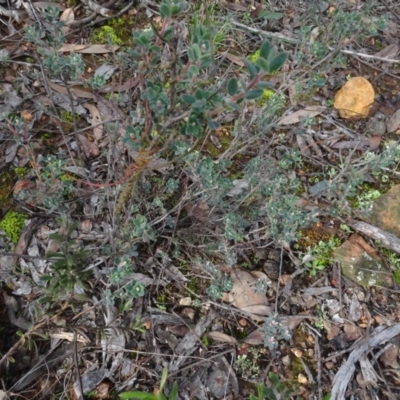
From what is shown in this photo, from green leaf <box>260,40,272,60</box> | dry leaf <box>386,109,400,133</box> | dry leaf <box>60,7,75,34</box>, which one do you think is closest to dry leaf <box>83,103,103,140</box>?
dry leaf <box>60,7,75,34</box>

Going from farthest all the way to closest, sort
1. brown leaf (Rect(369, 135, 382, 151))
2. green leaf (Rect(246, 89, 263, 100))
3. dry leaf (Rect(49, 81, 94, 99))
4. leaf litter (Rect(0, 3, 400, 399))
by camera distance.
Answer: brown leaf (Rect(369, 135, 382, 151)) → dry leaf (Rect(49, 81, 94, 99)) → leaf litter (Rect(0, 3, 400, 399)) → green leaf (Rect(246, 89, 263, 100))

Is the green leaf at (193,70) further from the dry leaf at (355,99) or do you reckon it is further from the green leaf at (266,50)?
the dry leaf at (355,99)

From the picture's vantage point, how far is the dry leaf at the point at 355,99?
9.50ft

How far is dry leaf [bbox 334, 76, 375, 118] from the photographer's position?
2895 millimetres

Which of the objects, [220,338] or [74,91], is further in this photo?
[74,91]

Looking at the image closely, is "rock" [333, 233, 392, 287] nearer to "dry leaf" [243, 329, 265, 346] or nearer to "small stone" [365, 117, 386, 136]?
"dry leaf" [243, 329, 265, 346]

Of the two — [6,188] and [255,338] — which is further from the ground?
[6,188]

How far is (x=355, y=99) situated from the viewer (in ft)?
9.50

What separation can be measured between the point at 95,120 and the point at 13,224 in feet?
2.36

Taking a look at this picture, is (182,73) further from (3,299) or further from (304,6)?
(304,6)

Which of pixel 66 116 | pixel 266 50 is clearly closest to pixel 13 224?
pixel 66 116

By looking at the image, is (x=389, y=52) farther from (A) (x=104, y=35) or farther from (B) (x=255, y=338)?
(B) (x=255, y=338)

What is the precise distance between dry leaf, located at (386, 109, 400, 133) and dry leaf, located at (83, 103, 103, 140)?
1.66 metres

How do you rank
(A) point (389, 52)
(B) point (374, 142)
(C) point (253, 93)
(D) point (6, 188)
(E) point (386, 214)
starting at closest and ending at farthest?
(C) point (253, 93) → (D) point (6, 188) → (E) point (386, 214) → (B) point (374, 142) → (A) point (389, 52)
